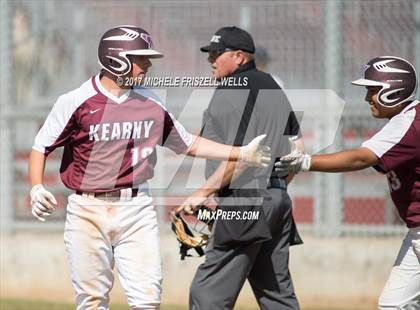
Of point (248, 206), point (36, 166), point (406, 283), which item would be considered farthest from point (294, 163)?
point (36, 166)

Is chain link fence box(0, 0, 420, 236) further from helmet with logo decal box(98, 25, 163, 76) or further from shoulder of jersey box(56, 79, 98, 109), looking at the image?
shoulder of jersey box(56, 79, 98, 109)

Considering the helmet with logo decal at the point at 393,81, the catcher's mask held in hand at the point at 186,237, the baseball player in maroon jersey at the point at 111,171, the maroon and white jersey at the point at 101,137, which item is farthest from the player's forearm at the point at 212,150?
the helmet with logo decal at the point at 393,81

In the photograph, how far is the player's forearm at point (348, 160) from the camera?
6508mm

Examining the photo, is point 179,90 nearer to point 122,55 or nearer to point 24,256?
point 24,256

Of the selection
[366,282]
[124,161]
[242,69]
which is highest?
[242,69]

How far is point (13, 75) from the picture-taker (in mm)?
10773

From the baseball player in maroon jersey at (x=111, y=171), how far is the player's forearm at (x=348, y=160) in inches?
17.2

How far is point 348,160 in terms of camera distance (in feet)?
21.5

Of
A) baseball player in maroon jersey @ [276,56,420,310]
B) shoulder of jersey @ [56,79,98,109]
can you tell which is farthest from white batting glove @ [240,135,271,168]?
shoulder of jersey @ [56,79,98,109]

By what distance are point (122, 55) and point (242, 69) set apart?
84 centimetres

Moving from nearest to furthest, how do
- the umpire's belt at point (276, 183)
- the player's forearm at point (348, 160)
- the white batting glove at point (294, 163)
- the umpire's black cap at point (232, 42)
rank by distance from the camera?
the white batting glove at point (294, 163) < the player's forearm at point (348, 160) < the umpire's belt at point (276, 183) < the umpire's black cap at point (232, 42)

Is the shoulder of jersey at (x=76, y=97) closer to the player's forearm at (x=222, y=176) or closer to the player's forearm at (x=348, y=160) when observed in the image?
the player's forearm at (x=222, y=176)

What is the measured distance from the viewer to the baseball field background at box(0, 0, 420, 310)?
33.4ft

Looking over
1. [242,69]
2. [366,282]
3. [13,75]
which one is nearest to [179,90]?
[13,75]
